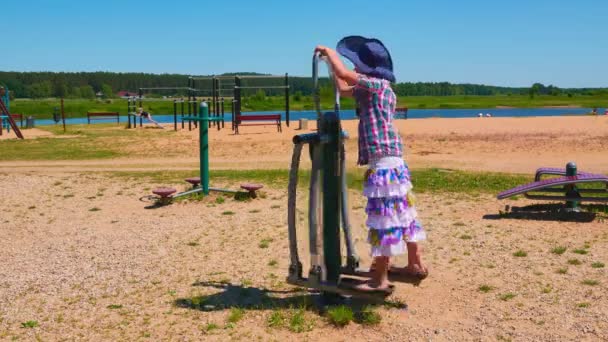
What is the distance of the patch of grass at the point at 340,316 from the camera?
4914mm

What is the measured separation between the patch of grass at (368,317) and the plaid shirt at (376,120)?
116cm

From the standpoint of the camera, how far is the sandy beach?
4930 mm

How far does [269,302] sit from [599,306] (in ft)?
8.60

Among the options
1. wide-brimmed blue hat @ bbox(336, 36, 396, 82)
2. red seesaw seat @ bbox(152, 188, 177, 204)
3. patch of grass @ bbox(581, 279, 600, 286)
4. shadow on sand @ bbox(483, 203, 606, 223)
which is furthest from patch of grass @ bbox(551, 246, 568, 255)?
red seesaw seat @ bbox(152, 188, 177, 204)

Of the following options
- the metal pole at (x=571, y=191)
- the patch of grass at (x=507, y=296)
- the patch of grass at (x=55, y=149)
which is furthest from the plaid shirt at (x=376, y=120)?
the patch of grass at (x=55, y=149)

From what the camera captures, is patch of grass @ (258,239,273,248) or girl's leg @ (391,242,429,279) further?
patch of grass @ (258,239,273,248)

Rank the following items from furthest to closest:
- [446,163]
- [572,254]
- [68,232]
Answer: [446,163] < [68,232] < [572,254]

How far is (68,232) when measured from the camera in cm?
856

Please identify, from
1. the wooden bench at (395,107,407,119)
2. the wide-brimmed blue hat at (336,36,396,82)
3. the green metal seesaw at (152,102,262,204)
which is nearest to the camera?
the wide-brimmed blue hat at (336,36,396,82)

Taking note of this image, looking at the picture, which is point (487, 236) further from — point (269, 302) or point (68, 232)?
point (68, 232)

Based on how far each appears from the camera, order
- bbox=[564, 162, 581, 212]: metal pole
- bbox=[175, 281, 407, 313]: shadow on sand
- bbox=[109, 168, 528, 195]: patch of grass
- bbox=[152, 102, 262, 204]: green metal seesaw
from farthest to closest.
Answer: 1. bbox=[109, 168, 528, 195]: patch of grass
2. bbox=[152, 102, 262, 204]: green metal seesaw
3. bbox=[564, 162, 581, 212]: metal pole
4. bbox=[175, 281, 407, 313]: shadow on sand

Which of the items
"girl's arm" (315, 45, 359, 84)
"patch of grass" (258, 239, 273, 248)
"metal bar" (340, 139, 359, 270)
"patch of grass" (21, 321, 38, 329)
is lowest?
"patch of grass" (21, 321, 38, 329)

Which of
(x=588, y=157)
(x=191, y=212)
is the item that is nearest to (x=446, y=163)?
(x=588, y=157)

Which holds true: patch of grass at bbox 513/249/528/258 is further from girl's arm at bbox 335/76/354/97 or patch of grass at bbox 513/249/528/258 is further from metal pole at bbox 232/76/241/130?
metal pole at bbox 232/76/241/130
